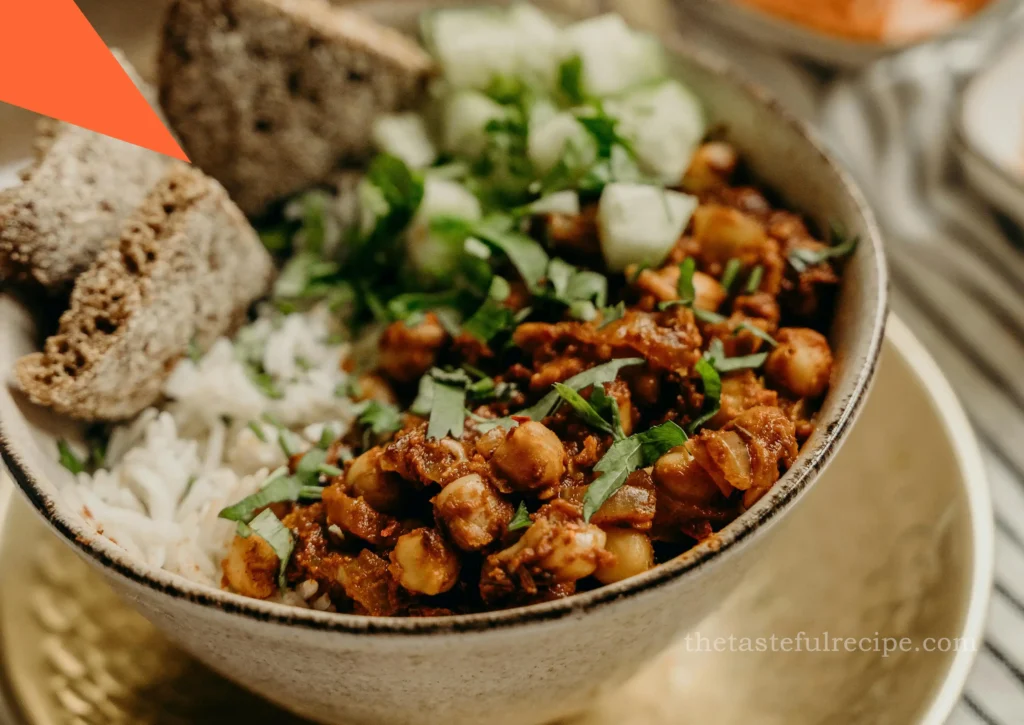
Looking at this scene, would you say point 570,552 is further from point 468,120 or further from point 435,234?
point 468,120

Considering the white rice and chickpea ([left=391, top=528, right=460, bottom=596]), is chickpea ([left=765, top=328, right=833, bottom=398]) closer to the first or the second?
chickpea ([left=391, top=528, right=460, bottom=596])

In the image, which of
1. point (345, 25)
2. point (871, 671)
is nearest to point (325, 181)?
point (345, 25)

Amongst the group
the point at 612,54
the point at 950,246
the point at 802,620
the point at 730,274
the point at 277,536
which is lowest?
the point at 802,620

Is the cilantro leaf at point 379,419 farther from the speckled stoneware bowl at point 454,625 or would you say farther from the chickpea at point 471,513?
the speckled stoneware bowl at point 454,625

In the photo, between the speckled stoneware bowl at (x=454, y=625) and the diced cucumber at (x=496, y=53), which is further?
the diced cucumber at (x=496, y=53)

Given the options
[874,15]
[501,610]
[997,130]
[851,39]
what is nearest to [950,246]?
[997,130]

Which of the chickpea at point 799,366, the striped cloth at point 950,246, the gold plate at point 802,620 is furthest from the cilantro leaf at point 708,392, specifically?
the striped cloth at point 950,246
